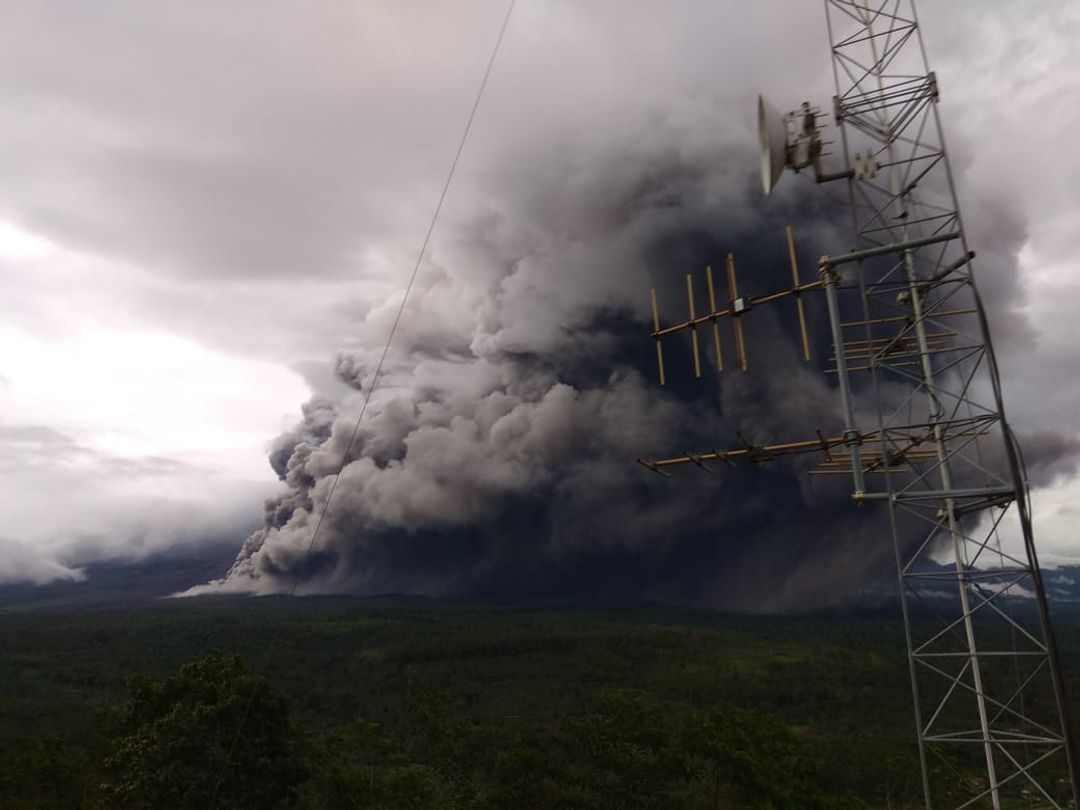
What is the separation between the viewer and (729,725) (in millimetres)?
37656

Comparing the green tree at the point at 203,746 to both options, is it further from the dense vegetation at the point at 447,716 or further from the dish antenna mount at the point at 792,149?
the dish antenna mount at the point at 792,149

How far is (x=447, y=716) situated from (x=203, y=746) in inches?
1072

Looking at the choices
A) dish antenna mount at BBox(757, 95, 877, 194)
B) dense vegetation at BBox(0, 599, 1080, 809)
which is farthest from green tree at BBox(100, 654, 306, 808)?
dish antenna mount at BBox(757, 95, 877, 194)

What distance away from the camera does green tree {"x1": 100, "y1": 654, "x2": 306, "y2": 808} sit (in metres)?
25.8

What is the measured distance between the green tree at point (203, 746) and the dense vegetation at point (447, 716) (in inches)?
2.9

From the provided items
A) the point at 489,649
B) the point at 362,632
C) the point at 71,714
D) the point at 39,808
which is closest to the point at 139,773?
the point at 39,808

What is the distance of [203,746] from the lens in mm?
27219

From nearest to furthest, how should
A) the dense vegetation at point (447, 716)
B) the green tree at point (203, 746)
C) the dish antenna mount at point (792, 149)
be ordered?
the dish antenna mount at point (792, 149), the green tree at point (203, 746), the dense vegetation at point (447, 716)

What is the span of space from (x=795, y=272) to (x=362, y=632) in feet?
503

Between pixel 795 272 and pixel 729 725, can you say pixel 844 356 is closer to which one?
pixel 795 272

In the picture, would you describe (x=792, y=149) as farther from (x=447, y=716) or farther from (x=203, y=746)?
(x=447, y=716)

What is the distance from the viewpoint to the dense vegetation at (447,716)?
2873 centimetres

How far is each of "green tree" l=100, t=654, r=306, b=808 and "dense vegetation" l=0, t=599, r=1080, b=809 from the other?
0.07m

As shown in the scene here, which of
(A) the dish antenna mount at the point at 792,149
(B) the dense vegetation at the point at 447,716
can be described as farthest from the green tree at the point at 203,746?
(A) the dish antenna mount at the point at 792,149
